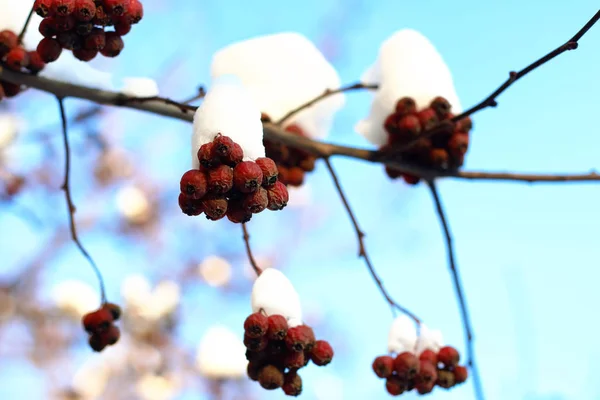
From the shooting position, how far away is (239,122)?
108 cm

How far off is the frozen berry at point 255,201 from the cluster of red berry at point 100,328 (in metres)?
0.78

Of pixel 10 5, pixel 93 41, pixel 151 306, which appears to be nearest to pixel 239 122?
pixel 93 41

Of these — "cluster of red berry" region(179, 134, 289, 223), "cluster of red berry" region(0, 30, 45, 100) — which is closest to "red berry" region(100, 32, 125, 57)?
"cluster of red berry" region(0, 30, 45, 100)

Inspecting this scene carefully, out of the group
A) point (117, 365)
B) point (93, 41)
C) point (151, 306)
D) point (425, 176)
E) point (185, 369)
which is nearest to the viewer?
point (93, 41)

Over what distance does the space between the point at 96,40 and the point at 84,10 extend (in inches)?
3.5

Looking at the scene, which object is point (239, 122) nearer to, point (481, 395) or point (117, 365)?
point (481, 395)

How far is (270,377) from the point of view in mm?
1256

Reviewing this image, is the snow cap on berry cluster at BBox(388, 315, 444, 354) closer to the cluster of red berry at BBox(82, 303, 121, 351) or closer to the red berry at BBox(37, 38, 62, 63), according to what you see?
the cluster of red berry at BBox(82, 303, 121, 351)

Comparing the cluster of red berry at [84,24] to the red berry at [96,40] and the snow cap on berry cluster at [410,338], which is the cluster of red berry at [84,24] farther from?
the snow cap on berry cluster at [410,338]

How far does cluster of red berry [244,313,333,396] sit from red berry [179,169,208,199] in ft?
1.18

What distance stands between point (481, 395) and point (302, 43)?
4.30ft

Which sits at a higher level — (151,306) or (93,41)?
Answer: (151,306)

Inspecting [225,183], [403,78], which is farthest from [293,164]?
[225,183]

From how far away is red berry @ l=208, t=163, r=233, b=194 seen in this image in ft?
3.24
